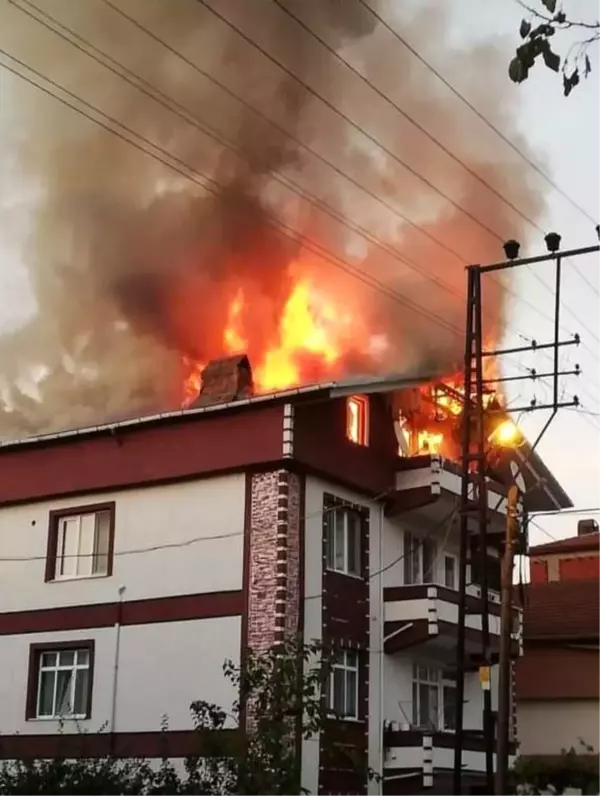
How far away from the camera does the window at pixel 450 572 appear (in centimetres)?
3031

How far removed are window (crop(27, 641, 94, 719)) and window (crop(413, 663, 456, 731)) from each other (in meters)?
7.64

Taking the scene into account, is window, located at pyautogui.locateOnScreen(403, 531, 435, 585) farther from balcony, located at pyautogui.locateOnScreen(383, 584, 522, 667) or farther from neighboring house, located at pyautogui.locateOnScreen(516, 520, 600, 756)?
neighboring house, located at pyautogui.locateOnScreen(516, 520, 600, 756)

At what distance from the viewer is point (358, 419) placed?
2783 cm

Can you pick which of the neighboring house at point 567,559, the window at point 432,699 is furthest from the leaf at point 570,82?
the neighboring house at point 567,559

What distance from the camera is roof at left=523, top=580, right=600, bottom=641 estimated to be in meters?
37.2

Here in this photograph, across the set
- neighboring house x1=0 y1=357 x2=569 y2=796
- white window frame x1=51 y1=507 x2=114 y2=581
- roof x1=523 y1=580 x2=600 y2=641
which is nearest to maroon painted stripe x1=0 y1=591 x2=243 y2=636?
neighboring house x1=0 y1=357 x2=569 y2=796

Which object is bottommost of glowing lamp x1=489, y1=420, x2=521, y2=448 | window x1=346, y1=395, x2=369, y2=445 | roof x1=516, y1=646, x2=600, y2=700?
roof x1=516, y1=646, x2=600, y2=700

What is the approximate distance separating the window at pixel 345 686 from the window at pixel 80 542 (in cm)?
589

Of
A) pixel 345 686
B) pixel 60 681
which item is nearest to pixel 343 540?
pixel 345 686

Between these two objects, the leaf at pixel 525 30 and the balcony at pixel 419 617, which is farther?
the balcony at pixel 419 617

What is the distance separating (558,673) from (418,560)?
10313 mm

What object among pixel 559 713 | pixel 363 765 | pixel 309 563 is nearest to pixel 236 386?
pixel 309 563

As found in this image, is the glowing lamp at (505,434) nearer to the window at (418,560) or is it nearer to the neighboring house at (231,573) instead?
the neighboring house at (231,573)

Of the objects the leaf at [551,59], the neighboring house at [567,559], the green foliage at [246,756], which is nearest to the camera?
the leaf at [551,59]
